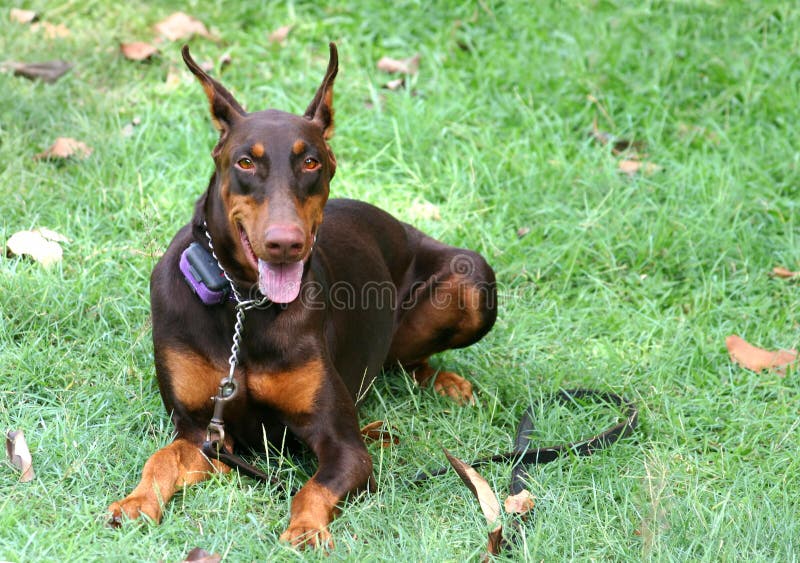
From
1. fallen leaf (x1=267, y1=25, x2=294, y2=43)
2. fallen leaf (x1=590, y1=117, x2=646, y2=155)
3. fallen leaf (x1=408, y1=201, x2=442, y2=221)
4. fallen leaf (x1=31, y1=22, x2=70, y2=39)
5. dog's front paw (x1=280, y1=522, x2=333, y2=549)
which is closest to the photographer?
dog's front paw (x1=280, y1=522, x2=333, y2=549)

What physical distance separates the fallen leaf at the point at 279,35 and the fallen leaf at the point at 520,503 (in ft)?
12.0

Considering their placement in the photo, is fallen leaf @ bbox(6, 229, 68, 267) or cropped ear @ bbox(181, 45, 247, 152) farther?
fallen leaf @ bbox(6, 229, 68, 267)

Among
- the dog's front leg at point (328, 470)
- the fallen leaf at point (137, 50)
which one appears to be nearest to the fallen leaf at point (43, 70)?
the fallen leaf at point (137, 50)

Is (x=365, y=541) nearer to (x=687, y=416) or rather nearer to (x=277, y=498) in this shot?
(x=277, y=498)

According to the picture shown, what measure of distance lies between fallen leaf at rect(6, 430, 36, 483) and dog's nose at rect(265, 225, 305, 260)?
1.03 metres

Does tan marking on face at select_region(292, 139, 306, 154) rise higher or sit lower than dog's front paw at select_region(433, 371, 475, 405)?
higher

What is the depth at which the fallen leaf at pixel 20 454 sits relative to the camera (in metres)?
3.33

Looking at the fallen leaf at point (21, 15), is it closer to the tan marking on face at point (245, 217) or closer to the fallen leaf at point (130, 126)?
the fallen leaf at point (130, 126)

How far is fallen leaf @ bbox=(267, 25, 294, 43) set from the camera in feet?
20.7

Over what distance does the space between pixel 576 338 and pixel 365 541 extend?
5.88 ft

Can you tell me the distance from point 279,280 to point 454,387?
126 centimetres

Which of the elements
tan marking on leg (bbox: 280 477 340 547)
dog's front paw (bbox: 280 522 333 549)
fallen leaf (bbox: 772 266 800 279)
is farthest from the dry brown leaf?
dog's front paw (bbox: 280 522 333 549)

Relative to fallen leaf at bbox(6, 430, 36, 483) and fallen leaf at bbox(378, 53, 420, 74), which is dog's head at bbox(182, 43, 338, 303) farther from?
fallen leaf at bbox(378, 53, 420, 74)

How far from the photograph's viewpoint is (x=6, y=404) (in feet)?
12.3
